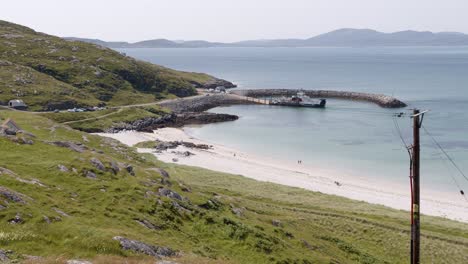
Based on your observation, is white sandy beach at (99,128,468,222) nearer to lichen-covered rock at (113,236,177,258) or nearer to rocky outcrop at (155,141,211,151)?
rocky outcrop at (155,141,211,151)

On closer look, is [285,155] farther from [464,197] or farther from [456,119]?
[456,119]

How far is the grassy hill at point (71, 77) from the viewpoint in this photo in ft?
436

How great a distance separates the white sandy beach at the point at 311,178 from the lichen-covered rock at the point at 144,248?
46261 millimetres

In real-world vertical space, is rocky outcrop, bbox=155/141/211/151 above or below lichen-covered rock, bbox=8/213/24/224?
below

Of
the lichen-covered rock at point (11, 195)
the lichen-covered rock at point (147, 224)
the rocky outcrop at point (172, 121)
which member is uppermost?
the lichen-covered rock at point (11, 195)

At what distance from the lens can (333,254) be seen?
32125 mm

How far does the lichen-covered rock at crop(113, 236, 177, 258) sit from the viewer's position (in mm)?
21359

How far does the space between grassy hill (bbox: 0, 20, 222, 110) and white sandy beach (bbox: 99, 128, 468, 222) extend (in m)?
41.5

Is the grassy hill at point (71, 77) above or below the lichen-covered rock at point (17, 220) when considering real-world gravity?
above

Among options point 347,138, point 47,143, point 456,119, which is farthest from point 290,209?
point 456,119

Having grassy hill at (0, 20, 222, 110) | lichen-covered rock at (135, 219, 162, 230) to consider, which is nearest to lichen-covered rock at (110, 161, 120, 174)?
lichen-covered rock at (135, 219, 162, 230)

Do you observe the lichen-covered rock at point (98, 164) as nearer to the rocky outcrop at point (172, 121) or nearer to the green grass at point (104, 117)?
the green grass at point (104, 117)

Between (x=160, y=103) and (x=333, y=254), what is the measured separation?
128008 millimetres

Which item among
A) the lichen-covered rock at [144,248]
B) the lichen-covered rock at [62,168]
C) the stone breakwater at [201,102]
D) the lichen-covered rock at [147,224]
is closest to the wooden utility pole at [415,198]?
the lichen-covered rock at [144,248]
